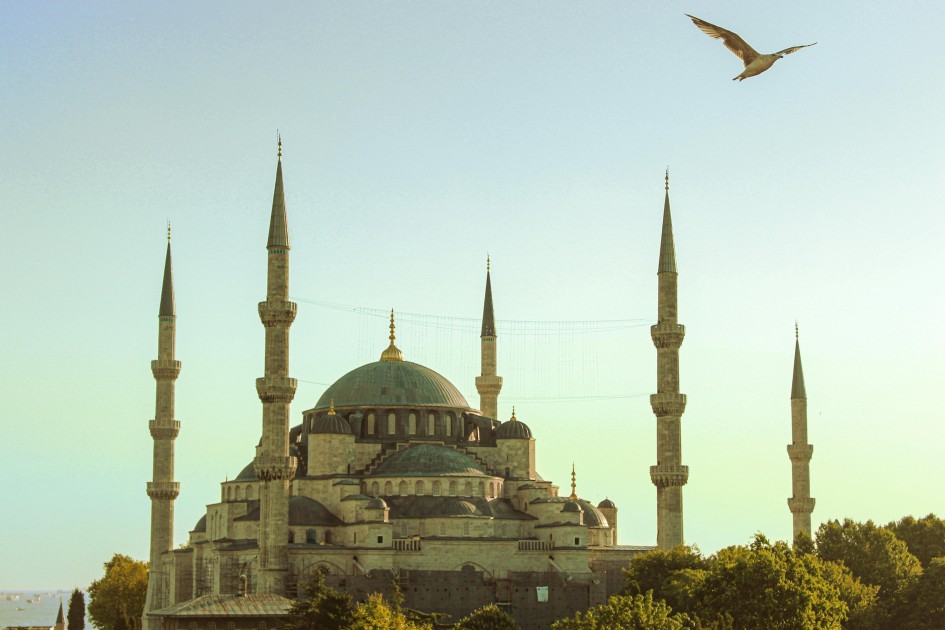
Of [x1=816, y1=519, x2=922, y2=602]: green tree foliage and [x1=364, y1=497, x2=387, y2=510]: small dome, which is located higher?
[x1=364, y1=497, x2=387, y2=510]: small dome

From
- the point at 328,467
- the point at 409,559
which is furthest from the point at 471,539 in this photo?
the point at 328,467

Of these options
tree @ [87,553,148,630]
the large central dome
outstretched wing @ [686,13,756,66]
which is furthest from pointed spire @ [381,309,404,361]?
outstretched wing @ [686,13,756,66]

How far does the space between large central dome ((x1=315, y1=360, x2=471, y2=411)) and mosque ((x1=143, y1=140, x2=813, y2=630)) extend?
3.4 inches

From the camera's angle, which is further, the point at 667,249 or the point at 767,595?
the point at 667,249

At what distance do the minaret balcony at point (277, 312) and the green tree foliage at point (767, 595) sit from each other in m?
21.1

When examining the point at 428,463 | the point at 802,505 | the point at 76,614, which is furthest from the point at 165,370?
the point at 802,505

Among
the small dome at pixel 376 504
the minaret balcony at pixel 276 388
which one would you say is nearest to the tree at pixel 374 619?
the small dome at pixel 376 504

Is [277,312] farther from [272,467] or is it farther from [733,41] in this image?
[733,41]

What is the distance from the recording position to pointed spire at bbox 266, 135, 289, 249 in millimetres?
66500

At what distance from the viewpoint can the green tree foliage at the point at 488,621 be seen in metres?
54.3

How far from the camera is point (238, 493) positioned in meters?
69.9

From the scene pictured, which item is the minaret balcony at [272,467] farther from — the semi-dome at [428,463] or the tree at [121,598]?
the tree at [121,598]

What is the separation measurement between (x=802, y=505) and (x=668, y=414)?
10986 mm

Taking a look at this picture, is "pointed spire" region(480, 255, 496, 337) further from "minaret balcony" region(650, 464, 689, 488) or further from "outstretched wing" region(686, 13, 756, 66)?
"outstretched wing" region(686, 13, 756, 66)
